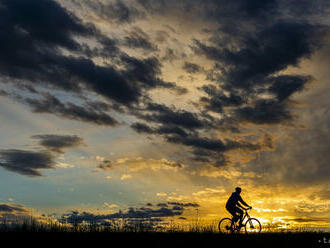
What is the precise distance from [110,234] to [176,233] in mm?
4396

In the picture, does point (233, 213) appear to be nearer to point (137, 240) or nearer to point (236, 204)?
point (236, 204)

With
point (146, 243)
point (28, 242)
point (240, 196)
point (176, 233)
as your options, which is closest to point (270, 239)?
point (240, 196)

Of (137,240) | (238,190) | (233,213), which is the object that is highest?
(238,190)

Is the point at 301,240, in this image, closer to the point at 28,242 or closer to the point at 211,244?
the point at 211,244

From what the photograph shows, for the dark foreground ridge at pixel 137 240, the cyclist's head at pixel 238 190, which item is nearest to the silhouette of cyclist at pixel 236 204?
the cyclist's head at pixel 238 190

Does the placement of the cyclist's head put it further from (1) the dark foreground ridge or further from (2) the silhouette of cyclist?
(1) the dark foreground ridge

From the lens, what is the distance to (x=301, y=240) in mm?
23359

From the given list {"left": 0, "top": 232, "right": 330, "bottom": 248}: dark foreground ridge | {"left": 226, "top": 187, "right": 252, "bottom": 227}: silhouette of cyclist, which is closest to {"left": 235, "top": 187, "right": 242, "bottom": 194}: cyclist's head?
{"left": 226, "top": 187, "right": 252, "bottom": 227}: silhouette of cyclist

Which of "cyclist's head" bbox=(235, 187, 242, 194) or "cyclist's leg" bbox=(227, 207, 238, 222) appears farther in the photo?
"cyclist's leg" bbox=(227, 207, 238, 222)

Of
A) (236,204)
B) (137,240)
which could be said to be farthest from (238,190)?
(137,240)

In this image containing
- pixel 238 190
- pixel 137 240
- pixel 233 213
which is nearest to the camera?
Answer: pixel 137 240

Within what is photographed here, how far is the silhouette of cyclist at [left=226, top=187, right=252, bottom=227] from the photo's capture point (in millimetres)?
25688

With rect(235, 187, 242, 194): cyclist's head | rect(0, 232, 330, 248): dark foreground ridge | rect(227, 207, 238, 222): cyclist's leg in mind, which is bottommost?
rect(0, 232, 330, 248): dark foreground ridge

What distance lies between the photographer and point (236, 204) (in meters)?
25.9
